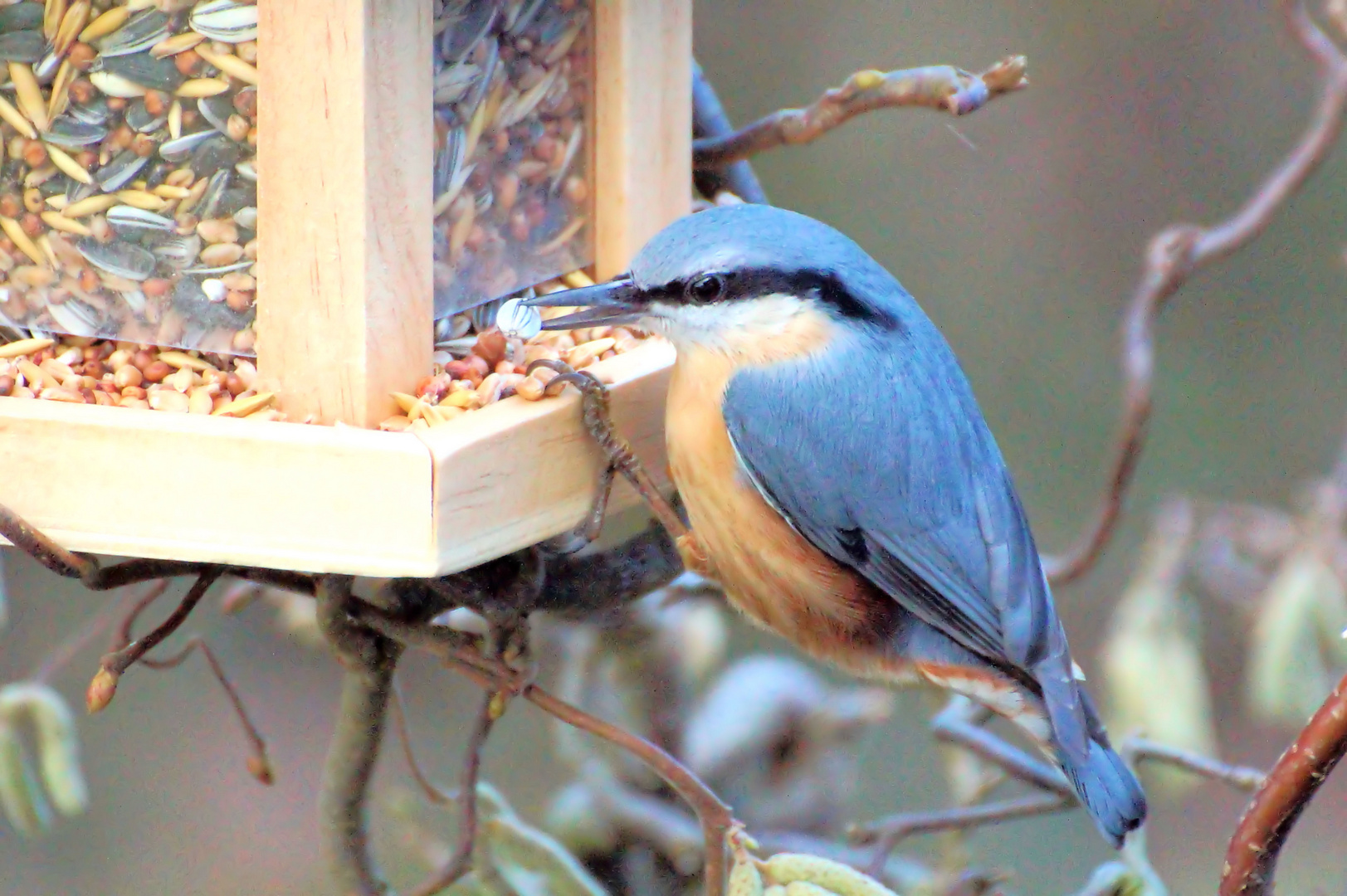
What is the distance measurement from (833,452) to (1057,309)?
162 cm

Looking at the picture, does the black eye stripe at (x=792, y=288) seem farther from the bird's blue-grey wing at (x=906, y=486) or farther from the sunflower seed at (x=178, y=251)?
the sunflower seed at (x=178, y=251)

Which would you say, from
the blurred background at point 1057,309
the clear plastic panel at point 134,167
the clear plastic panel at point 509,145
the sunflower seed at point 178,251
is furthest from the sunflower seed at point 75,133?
the blurred background at point 1057,309

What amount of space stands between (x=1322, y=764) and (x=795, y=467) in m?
0.54

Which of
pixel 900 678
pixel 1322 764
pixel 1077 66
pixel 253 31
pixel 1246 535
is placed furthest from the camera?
pixel 1077 66

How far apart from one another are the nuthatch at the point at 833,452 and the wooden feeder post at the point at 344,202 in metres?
0.15

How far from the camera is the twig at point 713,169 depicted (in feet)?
6.21

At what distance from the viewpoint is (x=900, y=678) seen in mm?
1637

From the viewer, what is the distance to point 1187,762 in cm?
171

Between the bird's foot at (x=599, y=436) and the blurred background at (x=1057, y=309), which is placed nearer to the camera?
the bird's foot at (x=599, y=436)

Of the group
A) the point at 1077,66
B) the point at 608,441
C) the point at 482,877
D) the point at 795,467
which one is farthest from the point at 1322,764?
the point at 1077,66

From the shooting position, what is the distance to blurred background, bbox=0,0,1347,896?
278 centimetres

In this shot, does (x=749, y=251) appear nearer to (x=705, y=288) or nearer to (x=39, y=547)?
(x=705, y=288)

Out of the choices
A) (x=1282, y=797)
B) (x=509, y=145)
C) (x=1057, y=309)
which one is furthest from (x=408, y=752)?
(x=1057, y=309)

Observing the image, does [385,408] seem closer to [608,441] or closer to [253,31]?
[608,441]
